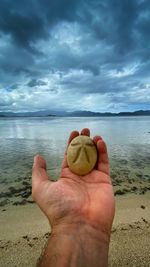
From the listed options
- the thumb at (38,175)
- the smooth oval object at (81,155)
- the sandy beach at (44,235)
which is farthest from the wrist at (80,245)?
the sandy beach at (44,235)

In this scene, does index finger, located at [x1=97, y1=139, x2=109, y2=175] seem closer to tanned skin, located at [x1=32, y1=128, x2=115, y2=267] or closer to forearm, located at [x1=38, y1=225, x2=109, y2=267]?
tanned skin, located at [x1=32, y1=128, x2=115, y2=267]

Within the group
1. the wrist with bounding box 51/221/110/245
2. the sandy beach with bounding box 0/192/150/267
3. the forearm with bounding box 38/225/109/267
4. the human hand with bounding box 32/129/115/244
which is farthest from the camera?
the sandy beach with bounding box 0/192/150/267

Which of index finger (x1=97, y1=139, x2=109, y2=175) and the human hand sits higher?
index finger (x1=97, y1=139, x2=109, y2=175)

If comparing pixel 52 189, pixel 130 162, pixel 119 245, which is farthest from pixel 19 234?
pixel 130 162

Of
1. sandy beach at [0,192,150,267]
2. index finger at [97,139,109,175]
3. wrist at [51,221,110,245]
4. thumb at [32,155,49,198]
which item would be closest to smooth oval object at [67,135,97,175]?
index finger at [97,139,109,175]

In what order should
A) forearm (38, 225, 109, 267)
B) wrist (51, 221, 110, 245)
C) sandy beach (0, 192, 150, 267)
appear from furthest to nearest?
1. sandy beach (0, 192, 150, 267)
2. wrist (51, 221, 110, 245)
3. forearm (38, 225, 109, 267)

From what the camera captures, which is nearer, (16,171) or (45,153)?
(16,171)

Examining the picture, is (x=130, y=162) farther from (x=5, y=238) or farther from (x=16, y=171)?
(x=5, y=238)

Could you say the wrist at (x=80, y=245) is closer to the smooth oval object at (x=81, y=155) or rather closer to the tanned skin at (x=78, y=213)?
the tanned skin at (x=78, y=213)
